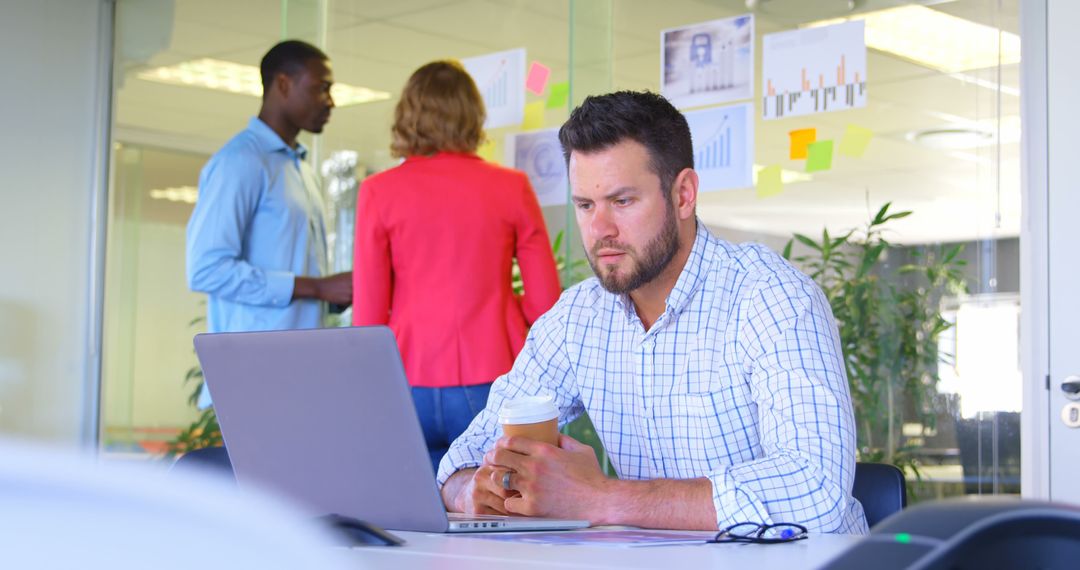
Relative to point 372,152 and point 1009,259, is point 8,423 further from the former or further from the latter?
point 1009,259

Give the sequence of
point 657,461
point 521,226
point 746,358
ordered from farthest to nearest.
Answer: point 521,226 < point 657,461 < point 746,358

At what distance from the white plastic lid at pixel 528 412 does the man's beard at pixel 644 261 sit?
400mm

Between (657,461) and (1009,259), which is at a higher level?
(1009,259)

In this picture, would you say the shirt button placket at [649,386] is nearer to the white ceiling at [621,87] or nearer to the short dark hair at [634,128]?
the short dark hair at [634,128]

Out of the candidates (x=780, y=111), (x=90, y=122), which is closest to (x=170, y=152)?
(x=90, y=122)

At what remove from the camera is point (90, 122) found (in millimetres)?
5031

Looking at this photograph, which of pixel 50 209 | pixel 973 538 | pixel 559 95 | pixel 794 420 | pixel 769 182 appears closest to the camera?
pixel 973 538

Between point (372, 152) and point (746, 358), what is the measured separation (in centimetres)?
260

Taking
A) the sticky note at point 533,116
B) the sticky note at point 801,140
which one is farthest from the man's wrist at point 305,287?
the sticky note at point 801,140

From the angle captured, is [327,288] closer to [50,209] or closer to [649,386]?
[649,386]

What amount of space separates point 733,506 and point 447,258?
1.65 m

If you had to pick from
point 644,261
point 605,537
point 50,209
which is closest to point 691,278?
point 644,261

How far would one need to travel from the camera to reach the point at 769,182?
10.8 ft

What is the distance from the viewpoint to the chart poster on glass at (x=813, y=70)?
3157 millimetres
